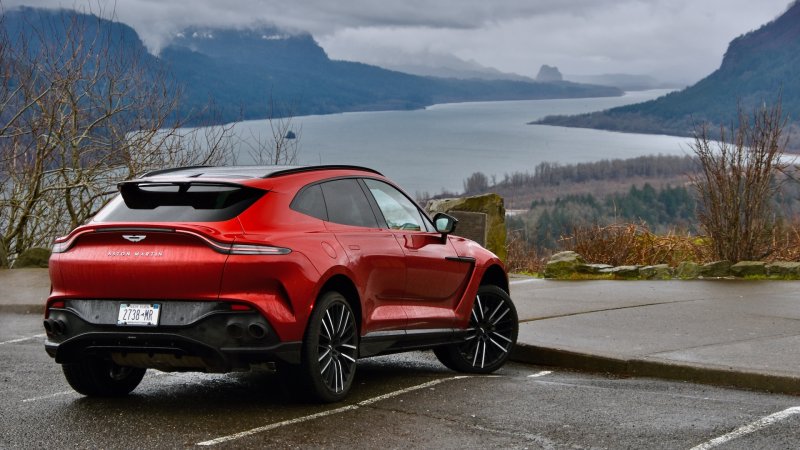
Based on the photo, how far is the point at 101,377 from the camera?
7660mm

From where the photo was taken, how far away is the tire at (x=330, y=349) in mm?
6980

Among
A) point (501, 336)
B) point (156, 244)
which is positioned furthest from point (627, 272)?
point (156, 244)

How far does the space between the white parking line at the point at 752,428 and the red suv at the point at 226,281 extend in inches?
94.4

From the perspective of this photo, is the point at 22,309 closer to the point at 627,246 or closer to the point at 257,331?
the point at 257,331

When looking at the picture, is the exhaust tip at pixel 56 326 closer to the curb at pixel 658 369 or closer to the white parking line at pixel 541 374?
the white parking line at pixel 541 374

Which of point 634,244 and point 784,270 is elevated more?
point 784,270

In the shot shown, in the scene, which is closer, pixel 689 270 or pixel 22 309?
pixel 22 309

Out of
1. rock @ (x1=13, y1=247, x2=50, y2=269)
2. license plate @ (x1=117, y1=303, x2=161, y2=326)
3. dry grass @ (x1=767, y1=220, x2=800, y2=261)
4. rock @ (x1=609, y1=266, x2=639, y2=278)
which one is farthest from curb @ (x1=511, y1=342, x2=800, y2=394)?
rock @ (x1=13, y1=247, x2=50, y2=269)

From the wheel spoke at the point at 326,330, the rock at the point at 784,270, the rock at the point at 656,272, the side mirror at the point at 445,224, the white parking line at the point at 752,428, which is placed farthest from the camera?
the rock at the point at 656,272

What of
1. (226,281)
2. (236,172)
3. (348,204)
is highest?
(236,172)

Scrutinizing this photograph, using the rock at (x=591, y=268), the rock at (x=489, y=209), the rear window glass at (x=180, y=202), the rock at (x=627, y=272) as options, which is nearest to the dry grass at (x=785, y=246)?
the rock at (x=627, y=272)

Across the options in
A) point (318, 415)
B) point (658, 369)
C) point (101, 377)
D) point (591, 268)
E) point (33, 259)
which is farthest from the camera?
point (33, 259)

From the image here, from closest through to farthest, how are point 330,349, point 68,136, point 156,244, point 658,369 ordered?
point 156,244, point 330,349, point 658,369, point 68,136

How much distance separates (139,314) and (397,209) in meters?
2.45
